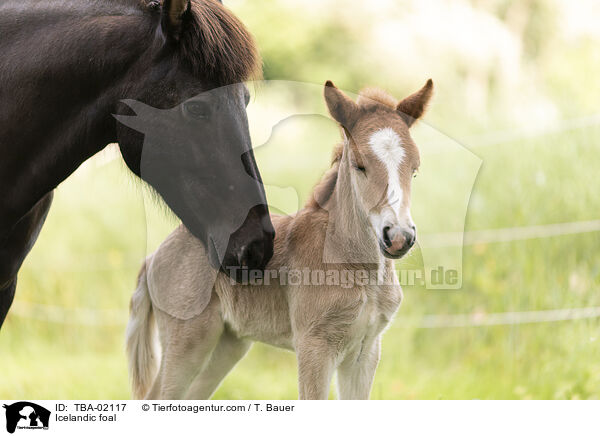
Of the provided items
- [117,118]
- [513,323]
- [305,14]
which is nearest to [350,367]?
[117,118]

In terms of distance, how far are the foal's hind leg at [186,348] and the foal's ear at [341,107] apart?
0.95 meters

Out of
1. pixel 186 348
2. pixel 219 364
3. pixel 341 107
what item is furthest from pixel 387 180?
pixel 219 364

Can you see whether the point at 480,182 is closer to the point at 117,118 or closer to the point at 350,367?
the point at 350,367

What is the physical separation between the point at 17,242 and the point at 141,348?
3.48 ft

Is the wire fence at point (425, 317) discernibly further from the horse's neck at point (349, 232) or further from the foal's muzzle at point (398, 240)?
the foal's muzzle at point (398, 240)

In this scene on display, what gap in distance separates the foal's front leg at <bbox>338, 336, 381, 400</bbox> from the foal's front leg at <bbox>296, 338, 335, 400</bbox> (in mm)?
195

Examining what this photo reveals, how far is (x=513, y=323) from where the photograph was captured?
15.4 feet

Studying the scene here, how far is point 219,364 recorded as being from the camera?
10.6ft

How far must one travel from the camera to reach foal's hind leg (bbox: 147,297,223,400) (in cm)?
295

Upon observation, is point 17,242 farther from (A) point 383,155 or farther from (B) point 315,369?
(A) point 383,155

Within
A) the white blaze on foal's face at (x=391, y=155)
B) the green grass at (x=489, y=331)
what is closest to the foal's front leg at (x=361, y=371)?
the white blaze on foal's face at (x=391, y=155)
